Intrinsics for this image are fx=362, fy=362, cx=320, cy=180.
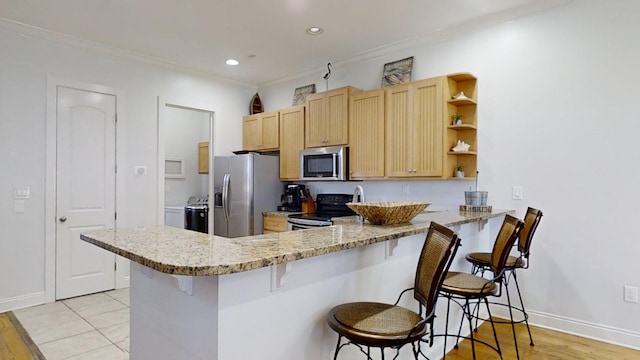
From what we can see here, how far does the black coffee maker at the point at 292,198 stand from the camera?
4910mm

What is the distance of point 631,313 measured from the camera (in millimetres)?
2746

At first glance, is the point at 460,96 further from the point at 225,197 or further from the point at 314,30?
the point at 225,197

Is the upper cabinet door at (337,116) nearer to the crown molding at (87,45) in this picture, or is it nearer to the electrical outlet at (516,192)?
the electrical outlet at (516,192)

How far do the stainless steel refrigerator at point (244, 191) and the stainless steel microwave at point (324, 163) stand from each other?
550 millimetres

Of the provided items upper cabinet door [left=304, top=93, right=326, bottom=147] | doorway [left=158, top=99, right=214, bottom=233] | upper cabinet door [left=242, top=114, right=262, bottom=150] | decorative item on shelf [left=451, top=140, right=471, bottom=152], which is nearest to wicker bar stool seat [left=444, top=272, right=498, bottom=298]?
decorative item on shelf [left=451, top=140, right=471, bottom=152]

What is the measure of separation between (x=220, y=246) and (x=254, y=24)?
2722mm

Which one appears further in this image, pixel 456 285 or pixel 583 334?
pixel 583 334

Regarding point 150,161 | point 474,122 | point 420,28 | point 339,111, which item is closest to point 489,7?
point 420,28

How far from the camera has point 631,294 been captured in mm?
2748

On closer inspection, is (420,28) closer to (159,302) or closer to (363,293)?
(363,293)

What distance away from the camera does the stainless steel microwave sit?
4211 millimetres

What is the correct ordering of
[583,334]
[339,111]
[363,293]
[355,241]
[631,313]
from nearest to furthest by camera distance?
[355,241]
[363,293]
[631,313]
[583,334]
[339,111]

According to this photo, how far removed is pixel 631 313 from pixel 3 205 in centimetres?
556

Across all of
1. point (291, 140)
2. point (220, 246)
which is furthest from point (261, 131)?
point (220, 246)
